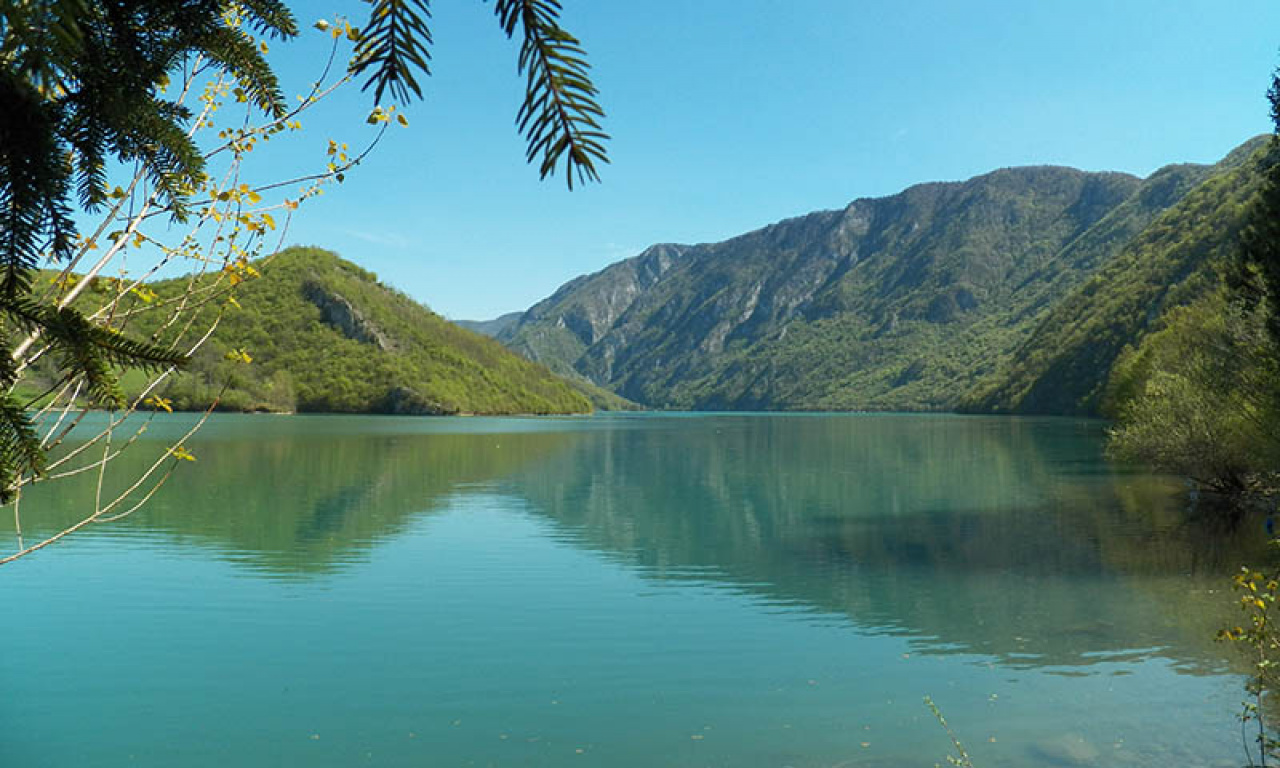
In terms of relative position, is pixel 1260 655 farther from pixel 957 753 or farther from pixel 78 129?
pixel 78 129

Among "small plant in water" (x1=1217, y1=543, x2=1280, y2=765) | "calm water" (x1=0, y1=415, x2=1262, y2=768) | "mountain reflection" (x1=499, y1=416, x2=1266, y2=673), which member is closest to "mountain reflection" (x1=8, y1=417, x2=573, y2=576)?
"calm water" (x1=0, y1=415, x2=1262, y2=768)

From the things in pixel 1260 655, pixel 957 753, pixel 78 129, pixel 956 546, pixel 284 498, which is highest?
pixel 78 129

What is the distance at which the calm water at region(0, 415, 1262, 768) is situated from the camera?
1097 cm

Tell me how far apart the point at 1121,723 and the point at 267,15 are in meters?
13.5

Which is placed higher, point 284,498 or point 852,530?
point 284,498

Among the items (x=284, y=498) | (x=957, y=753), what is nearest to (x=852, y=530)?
(x=957, y=753)

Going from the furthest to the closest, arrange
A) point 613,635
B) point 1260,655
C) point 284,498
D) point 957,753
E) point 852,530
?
point 284,498 < point 852,530 < point 613,635 < point 1260,655 < point 957,753

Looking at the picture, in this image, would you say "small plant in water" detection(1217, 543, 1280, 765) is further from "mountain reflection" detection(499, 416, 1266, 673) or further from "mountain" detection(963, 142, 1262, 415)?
"mountain" detection(963, 142, 1262, 415)

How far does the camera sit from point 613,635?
16.1 metres

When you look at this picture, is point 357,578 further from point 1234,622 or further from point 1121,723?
point 1234,622

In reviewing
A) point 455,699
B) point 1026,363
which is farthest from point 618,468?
point 1026,363

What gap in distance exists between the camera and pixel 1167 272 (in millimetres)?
144875

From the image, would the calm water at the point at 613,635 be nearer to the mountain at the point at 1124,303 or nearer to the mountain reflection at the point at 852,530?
the mountain reflection at the point at 852,530

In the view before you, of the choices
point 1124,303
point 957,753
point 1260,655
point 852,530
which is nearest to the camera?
point 957,753
